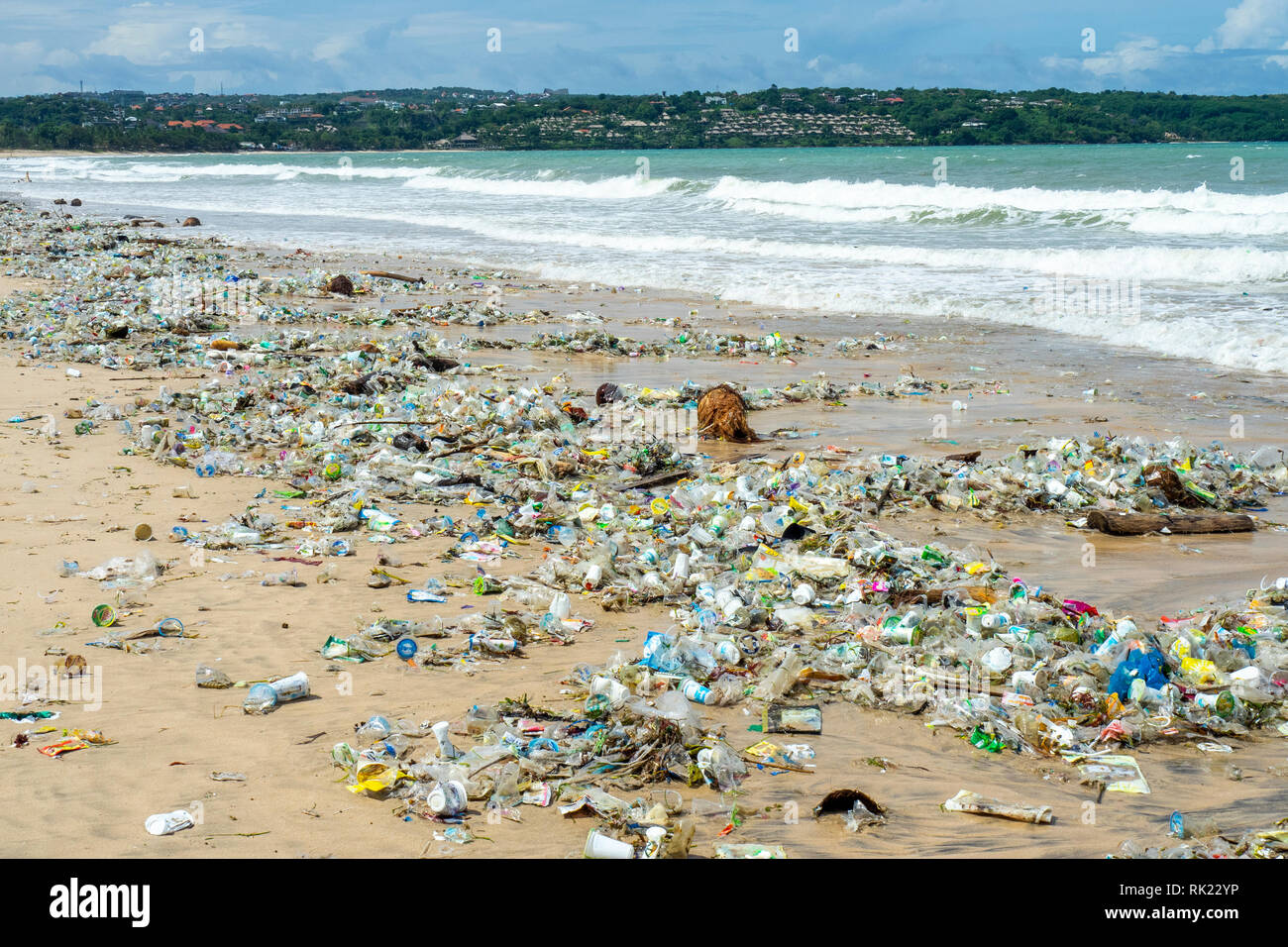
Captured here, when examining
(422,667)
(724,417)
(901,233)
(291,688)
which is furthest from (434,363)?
(901,233)

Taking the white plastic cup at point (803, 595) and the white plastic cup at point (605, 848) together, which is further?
the white plastic cup at point (803, 595)

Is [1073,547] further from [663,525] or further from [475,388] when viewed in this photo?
[475,388]

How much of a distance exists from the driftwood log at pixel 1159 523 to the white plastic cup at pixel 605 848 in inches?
163

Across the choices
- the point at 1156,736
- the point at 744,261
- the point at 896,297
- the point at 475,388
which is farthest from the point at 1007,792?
the point at 744,261

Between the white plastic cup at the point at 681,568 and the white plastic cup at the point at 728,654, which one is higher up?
the white plastic cup at the point at 681,568

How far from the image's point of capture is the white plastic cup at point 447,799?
9.44ft

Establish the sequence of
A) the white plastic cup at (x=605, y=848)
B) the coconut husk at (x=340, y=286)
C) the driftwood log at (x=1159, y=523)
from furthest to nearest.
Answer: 1. the coconut husk at (x=340, y=286)
2. the driftwood log at (x=1159, y=523)
3. the white plastic cup at (x=605, y=848)

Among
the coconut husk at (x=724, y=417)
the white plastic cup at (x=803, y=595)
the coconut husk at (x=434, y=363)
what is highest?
the coconut husk at (x=434, y=363)

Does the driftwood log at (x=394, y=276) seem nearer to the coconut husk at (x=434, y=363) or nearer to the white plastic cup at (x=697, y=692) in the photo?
the coconut husk at (x=434, y=363)

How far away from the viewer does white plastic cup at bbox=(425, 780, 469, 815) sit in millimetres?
2877

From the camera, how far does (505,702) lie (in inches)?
141

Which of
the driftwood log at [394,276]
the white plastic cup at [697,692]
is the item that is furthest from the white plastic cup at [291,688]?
the driftwood log at [394,276]

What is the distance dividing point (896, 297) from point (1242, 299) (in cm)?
430

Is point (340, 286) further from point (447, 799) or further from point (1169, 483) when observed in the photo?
point (447, 799)
